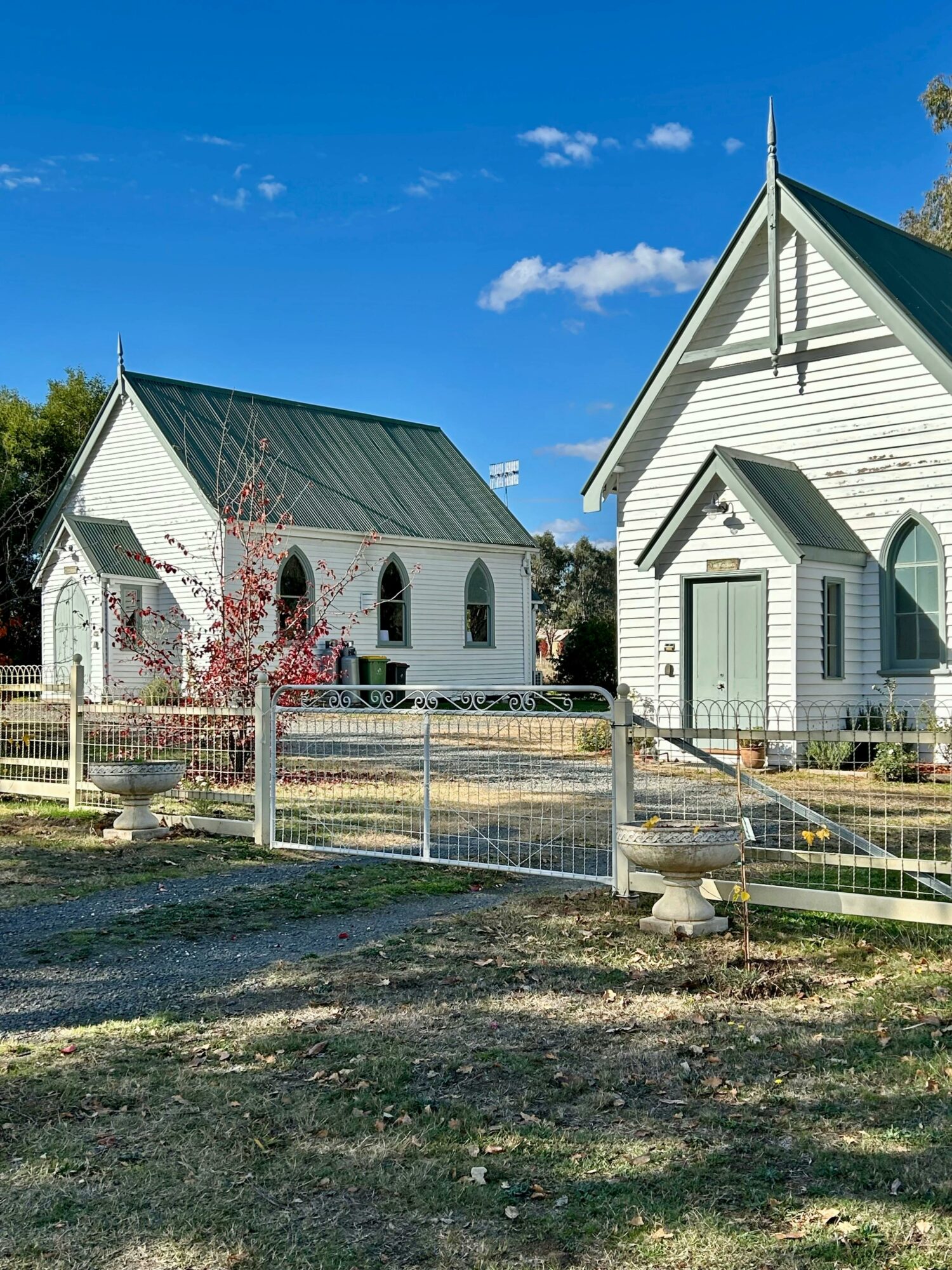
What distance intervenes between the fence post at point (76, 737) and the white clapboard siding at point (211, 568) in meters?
12.6

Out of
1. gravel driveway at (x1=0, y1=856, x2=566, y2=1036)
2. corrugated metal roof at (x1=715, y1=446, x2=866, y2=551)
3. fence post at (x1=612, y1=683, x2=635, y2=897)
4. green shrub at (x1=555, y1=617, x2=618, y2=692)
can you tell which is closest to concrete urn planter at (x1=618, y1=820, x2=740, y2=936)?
fence post at (x1=612, y1=683, x2=635, y2=897)

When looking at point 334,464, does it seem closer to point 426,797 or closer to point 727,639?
point 727,639

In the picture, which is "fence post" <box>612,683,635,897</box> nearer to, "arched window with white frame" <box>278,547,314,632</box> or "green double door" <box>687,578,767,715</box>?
"green double door" <box>687,578,767,715</box>

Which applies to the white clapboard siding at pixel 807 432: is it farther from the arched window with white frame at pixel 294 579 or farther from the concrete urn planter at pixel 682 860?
the arched window with white frame at pixel 294 579

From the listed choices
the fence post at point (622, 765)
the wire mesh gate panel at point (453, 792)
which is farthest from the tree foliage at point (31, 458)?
the fence post at point (622, 765)

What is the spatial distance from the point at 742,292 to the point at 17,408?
89.2ft

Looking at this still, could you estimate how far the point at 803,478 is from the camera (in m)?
18.5

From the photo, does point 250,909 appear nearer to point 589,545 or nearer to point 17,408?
point 17,408

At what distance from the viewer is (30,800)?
Result: 50.0 ft

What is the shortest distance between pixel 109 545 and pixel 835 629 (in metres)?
18.7

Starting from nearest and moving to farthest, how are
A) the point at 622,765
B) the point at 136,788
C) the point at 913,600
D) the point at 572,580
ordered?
the point at 622,765
the point at 136,788
the point at 913,600
the point at 572,580

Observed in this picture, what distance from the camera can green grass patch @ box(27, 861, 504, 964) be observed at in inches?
321

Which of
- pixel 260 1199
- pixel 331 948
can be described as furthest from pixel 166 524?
pixel 260 1199

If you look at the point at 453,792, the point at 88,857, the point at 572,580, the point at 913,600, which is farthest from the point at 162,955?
the point at 572,580
